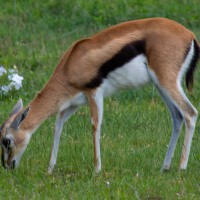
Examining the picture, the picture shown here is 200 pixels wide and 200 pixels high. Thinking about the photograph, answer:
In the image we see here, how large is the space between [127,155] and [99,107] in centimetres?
64

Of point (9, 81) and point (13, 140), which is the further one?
point (9, 81)

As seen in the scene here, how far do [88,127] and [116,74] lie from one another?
5.49 ft

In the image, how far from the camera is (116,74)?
888 cm

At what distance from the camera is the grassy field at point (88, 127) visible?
7.92 meters

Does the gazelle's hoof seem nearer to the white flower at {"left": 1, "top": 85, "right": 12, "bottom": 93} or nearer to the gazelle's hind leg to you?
the gazelle's hind leg

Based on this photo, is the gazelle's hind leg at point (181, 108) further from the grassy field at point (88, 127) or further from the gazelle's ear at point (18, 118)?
the gazelle's ear at point (18, 118)

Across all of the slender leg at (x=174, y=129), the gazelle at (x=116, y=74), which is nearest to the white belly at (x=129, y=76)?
the gazelle at (x=116, y=74)

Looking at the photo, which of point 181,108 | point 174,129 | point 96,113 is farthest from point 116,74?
point 174,129

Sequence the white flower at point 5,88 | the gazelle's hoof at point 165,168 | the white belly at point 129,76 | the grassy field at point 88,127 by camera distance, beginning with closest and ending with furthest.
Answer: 1. the grassy field at point 88,127
2. the gazelle's hoof at point 165,168
3. the white belly at point 129,76
4. the white flower at point 5,88

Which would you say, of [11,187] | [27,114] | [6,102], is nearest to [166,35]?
[27,114]

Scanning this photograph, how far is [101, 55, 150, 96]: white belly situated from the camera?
8.81m

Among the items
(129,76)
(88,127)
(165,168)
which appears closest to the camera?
(165,168)

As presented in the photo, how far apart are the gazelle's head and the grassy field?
6.1 inches

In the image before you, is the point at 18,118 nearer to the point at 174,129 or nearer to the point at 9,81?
the point at 174,129
